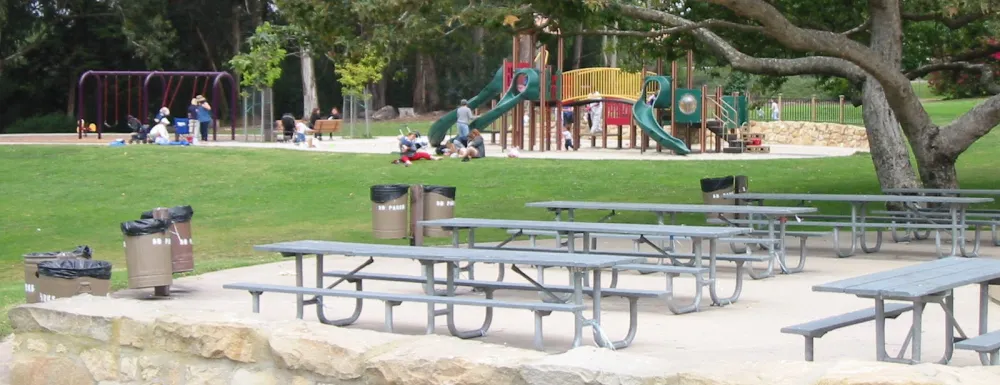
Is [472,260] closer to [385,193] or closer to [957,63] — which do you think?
[385,193]

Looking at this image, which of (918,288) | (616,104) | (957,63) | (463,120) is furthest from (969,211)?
(616,104)

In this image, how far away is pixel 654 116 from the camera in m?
34.1

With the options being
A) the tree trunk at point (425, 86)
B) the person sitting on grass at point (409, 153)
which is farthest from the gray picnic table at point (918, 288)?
the tree trunk at point (425, 86)

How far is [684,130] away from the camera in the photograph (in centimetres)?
3581

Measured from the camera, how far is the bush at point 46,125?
47.8 metres

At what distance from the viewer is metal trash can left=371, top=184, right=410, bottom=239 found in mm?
13938

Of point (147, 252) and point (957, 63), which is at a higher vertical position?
point (957, 63)

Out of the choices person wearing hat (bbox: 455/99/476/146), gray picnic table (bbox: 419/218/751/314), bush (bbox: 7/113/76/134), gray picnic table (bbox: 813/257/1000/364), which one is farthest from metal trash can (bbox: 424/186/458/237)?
bush (bbox: 7/113/76/134)

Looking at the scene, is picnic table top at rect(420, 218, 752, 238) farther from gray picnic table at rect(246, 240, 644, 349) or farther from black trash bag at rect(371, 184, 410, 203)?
black trash bag at rect(371, 184, 410, 203)

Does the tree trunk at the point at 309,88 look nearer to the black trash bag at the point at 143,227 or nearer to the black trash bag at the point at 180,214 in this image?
the black trash bag at the point at 180,214

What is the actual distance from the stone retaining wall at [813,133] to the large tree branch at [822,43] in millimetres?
24406

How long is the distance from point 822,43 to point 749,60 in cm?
131

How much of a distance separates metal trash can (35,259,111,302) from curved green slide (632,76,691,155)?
24066mm

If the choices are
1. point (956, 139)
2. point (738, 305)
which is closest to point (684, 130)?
point (956, 139)
